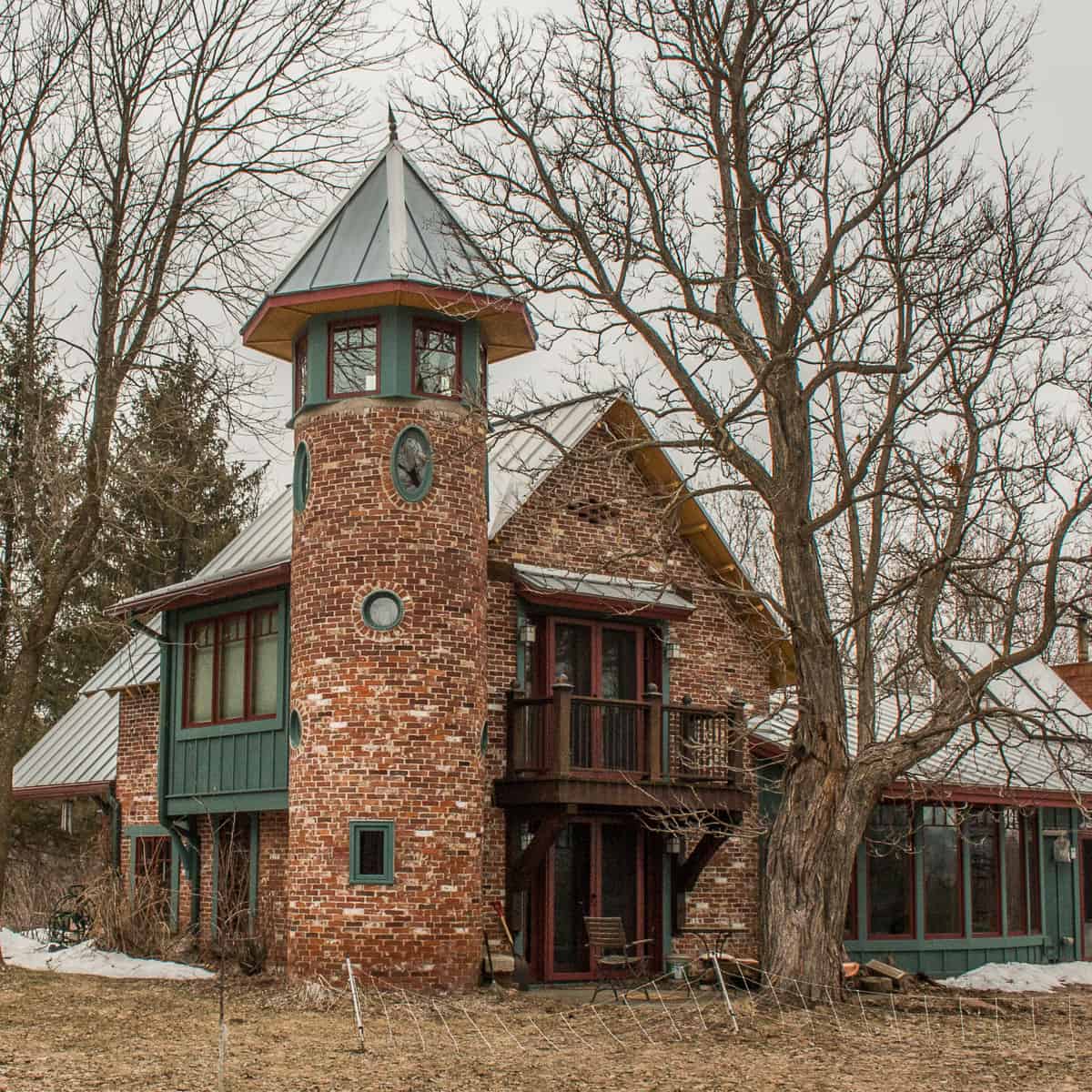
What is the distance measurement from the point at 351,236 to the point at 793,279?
5216 mm

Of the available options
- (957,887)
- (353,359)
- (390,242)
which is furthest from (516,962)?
(390,242)

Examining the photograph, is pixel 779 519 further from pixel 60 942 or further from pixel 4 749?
pixel 60 942

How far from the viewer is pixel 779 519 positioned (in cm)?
1703

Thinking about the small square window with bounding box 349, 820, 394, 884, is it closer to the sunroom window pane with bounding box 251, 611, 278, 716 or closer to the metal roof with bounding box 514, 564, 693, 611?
the sunroom window pane with bounding box 251, 611, 278, 716

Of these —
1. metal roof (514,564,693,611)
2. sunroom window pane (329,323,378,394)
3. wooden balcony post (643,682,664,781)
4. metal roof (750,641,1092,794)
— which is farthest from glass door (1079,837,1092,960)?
sunroom window pane (329,323,378,394)

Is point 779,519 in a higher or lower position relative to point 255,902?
higher

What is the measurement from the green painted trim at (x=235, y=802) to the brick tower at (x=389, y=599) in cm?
107

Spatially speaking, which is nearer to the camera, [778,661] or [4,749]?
[4,749]

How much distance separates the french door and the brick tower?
1633mm

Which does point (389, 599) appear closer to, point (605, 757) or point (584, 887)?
point (605, 757)

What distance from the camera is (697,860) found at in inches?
774

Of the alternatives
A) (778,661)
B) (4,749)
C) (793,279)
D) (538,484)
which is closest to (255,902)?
(4,749)

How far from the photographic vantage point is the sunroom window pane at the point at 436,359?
59.2 ft

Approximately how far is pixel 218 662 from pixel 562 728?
17.0 feet
